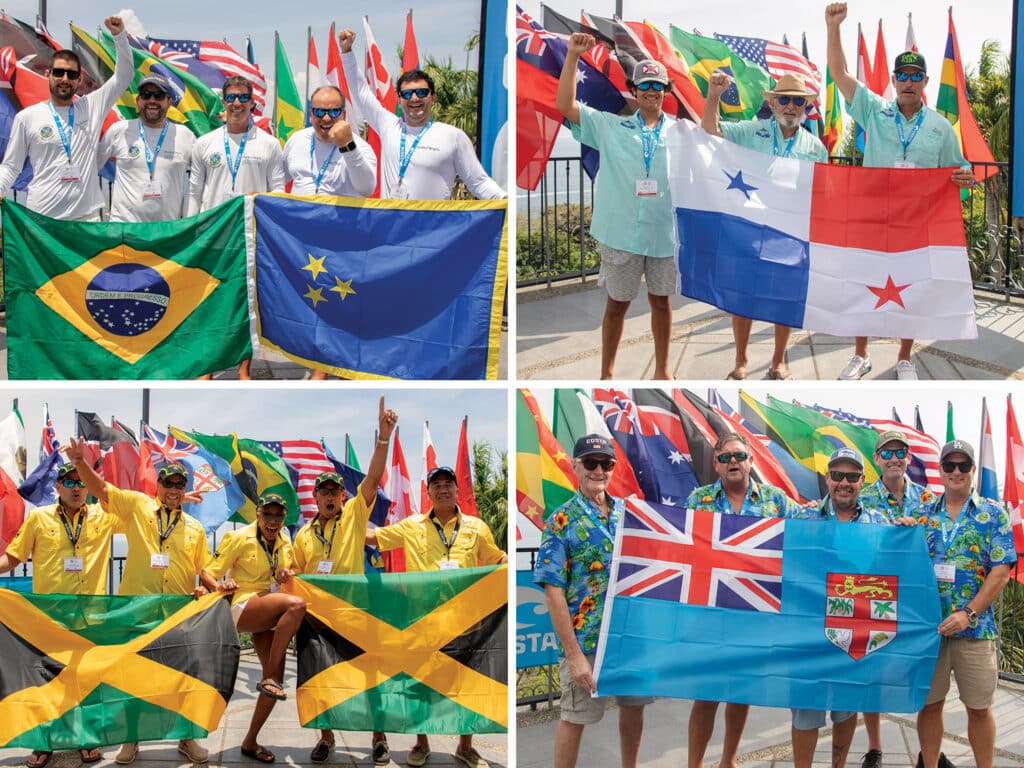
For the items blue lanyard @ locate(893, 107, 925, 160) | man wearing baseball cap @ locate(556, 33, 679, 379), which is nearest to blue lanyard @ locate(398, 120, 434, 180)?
man wearing baseball cap @ locate(556, 33, 679, 379)

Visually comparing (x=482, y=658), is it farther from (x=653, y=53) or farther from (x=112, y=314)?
(x=653, y=53)

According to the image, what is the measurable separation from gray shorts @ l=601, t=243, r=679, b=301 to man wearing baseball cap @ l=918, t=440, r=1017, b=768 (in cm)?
208

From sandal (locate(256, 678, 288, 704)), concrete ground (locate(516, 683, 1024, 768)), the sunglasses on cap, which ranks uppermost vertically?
the sunglasses on cap

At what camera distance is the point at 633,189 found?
21.2ft

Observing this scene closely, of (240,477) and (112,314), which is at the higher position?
(112,314)

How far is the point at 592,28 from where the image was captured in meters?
8.80

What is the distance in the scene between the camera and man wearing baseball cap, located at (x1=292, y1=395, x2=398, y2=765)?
618 cm

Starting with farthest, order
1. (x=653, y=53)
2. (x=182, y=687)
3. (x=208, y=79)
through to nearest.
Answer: (x=208, y=79)
(x=653, y=53)
(x=182, y=687)

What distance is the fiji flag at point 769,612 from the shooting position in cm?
A: 516

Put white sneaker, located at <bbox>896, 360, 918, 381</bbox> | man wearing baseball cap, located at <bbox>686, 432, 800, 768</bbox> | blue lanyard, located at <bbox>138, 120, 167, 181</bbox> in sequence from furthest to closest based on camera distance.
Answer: white sneaker, located at <bbox>896, 360, 918, 381</bbox>
blue lanyard, located at <bbox>138, 120, 167, 181</bbox>
man wearing baseball cap, located at <bbox>686, 432, 800, 768</bbox>

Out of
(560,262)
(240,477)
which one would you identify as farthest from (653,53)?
(240,477)

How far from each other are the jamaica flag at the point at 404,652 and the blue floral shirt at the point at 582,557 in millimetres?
982

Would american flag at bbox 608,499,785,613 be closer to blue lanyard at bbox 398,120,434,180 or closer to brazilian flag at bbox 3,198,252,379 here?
blue lanyard at bbox 398,120,434,180

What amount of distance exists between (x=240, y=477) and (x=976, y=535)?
8.17 metres
